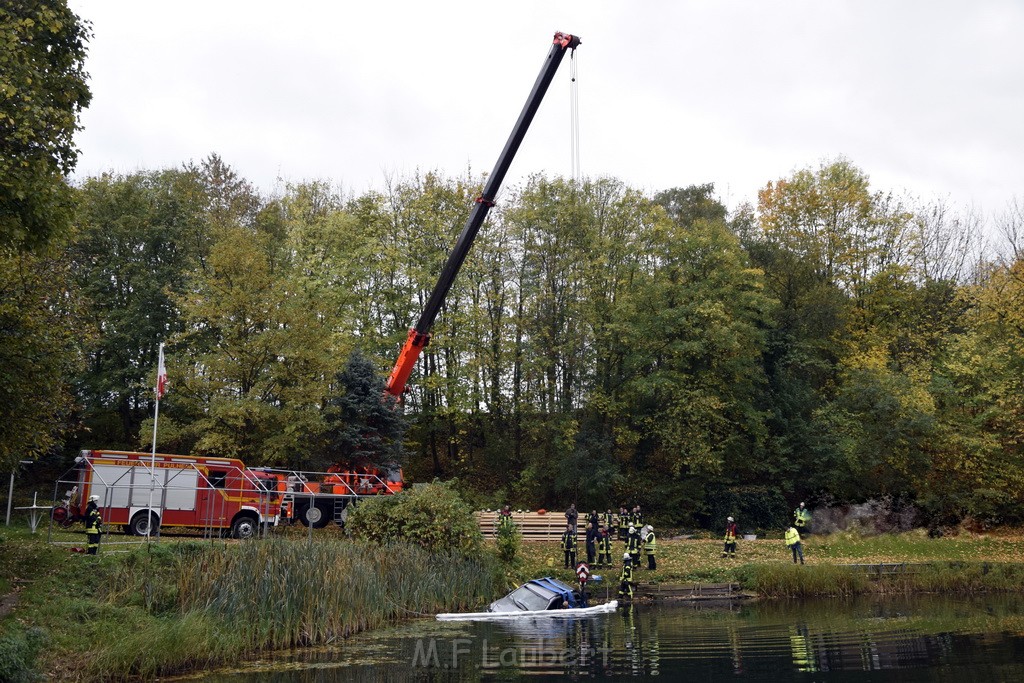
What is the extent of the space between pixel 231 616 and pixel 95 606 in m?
2.60

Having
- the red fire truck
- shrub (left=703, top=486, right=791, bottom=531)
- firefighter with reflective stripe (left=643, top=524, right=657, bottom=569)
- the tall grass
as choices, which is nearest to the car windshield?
the tall grass

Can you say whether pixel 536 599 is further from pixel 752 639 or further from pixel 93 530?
pixel 93 530

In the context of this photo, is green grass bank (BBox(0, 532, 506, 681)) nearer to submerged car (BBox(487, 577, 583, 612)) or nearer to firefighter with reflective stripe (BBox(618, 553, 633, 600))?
submerged car (BBox(487, 577, 583, 612))

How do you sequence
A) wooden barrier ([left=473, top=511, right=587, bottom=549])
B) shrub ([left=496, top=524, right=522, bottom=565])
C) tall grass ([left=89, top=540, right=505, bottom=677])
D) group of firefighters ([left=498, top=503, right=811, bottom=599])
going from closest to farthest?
tall grass ([left=89, top=540, right=505, bottom=677]) < shrub ([left=496, top=524, right=522, bottom=565]) < group of firefighters ([left=498, top=503, right=811, bottom=599]) < wooden barrier ([left=473, top=511, right=587, bottom=549])

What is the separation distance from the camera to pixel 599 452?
136ft

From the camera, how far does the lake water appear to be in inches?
602

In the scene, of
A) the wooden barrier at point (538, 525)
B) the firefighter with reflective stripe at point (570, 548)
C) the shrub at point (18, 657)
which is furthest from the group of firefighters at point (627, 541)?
the shrub at point (18, 657)

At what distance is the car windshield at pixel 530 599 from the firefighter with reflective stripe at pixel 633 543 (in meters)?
4.88

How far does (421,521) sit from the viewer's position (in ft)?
85.0

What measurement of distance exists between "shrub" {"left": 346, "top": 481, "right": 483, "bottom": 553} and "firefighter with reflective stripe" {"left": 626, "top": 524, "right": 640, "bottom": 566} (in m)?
4.91

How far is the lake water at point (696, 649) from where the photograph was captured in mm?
15281

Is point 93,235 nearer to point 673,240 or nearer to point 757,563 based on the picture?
point 673,240

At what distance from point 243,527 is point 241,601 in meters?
11.0

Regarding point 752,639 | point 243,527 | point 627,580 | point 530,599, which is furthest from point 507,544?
point 752,639
